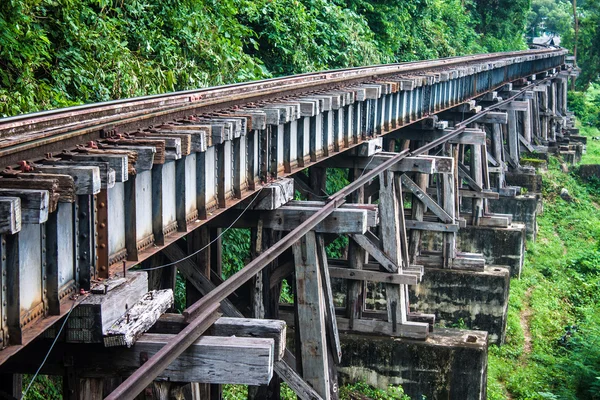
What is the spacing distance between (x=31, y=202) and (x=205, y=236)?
4257 millimetres

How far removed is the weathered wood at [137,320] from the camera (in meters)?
4.69

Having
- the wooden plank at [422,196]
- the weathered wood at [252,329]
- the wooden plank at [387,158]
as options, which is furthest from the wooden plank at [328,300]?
the wooden plank at [422,196]

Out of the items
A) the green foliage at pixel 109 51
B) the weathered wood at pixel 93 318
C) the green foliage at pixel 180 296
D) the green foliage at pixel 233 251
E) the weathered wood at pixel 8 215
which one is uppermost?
the green foliage at pixel 109 51

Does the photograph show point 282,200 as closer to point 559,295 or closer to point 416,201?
point 416,201

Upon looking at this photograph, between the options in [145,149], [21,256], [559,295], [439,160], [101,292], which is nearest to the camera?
[21,256]

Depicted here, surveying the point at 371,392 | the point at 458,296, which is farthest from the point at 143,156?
the point at 458,296

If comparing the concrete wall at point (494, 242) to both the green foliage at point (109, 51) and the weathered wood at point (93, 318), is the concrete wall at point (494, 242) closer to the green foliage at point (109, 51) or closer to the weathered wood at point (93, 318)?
the green foliage at point (109, 51)

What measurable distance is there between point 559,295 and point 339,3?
36.0 ft

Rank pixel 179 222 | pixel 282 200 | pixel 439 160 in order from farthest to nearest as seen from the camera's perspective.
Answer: pixel 439 160, pixel 282 200, pixel 179 222

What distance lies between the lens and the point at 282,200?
27.2 feet

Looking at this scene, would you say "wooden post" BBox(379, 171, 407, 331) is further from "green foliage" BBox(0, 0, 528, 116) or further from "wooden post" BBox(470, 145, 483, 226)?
"wooden post" BBox(470, 145, 483, 226)

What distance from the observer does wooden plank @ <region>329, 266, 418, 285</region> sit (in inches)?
452

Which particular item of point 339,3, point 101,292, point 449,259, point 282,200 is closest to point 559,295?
point 449,259

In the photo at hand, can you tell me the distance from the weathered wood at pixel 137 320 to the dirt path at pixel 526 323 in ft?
38.0
